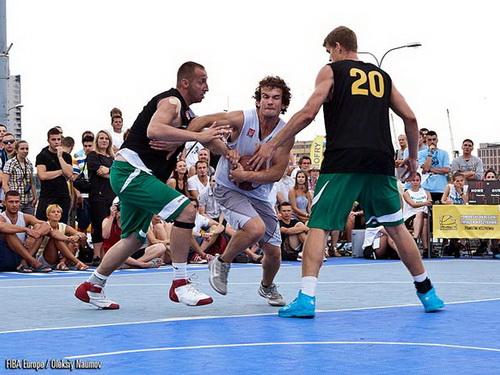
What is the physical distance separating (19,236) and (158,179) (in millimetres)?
6332

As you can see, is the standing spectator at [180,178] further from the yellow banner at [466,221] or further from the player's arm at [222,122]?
the player's arm at [222,122]

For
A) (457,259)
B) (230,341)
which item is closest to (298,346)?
(230,341)

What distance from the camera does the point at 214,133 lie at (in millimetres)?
7023

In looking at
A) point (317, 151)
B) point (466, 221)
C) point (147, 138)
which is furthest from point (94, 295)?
point (317, 151)

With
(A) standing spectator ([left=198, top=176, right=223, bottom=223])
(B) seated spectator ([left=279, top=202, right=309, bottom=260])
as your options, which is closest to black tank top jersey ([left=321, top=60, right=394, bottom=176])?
(A) standing spectator ([left=198, top=176, right=223, bottom=223])

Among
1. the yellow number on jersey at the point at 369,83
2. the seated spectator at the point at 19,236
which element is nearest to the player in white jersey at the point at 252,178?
the yellow number on jersey at the point at 369,83

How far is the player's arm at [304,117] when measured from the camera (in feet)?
22.1

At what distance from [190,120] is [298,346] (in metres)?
2.59

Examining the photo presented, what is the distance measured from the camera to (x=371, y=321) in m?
6.62

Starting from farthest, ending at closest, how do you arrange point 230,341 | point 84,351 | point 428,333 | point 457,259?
point 457,259 → point 428,333 → point 230,341 → point 84,351

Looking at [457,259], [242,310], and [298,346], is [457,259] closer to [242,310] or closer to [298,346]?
[242,310]

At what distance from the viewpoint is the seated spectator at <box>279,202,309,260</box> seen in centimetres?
1566

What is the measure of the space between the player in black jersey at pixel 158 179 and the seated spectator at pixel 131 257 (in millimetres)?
5886

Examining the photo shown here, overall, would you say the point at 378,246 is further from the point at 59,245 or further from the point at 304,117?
the point at 304,117
